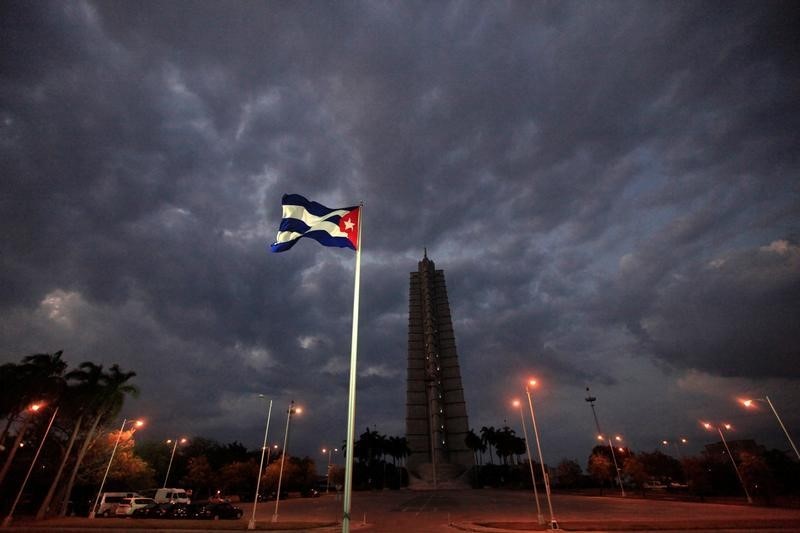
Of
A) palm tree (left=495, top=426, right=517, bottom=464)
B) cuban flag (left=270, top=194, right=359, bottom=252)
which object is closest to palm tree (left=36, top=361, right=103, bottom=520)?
cuban flag (left=270, top=194, right=359, bottom=252)

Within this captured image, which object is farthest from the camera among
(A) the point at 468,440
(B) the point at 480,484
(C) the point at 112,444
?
(A) the point at 468,440

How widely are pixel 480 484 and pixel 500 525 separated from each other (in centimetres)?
8770

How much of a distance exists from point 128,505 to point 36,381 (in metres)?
15.8

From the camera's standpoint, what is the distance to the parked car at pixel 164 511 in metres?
34.5

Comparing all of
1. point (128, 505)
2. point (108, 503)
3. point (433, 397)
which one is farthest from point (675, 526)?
point (433, 397)

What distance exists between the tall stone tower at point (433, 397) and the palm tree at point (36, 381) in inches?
3234

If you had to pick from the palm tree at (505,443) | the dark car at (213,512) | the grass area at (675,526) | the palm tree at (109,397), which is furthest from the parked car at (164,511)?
the palm tree at (505,443)

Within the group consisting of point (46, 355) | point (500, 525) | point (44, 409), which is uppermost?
point (46, 355)

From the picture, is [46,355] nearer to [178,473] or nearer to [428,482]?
[178,473]

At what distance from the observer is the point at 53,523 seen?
94.8ft

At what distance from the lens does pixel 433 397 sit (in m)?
117

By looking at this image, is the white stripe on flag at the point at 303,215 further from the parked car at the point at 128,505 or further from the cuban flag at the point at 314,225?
the parked car at the point at 128,505

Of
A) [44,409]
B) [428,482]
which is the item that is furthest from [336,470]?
[44,409]

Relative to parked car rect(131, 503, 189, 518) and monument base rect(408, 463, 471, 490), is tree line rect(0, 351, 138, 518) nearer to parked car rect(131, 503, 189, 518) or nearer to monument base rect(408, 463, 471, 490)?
parked car rect(131, 503, 189, 518)
